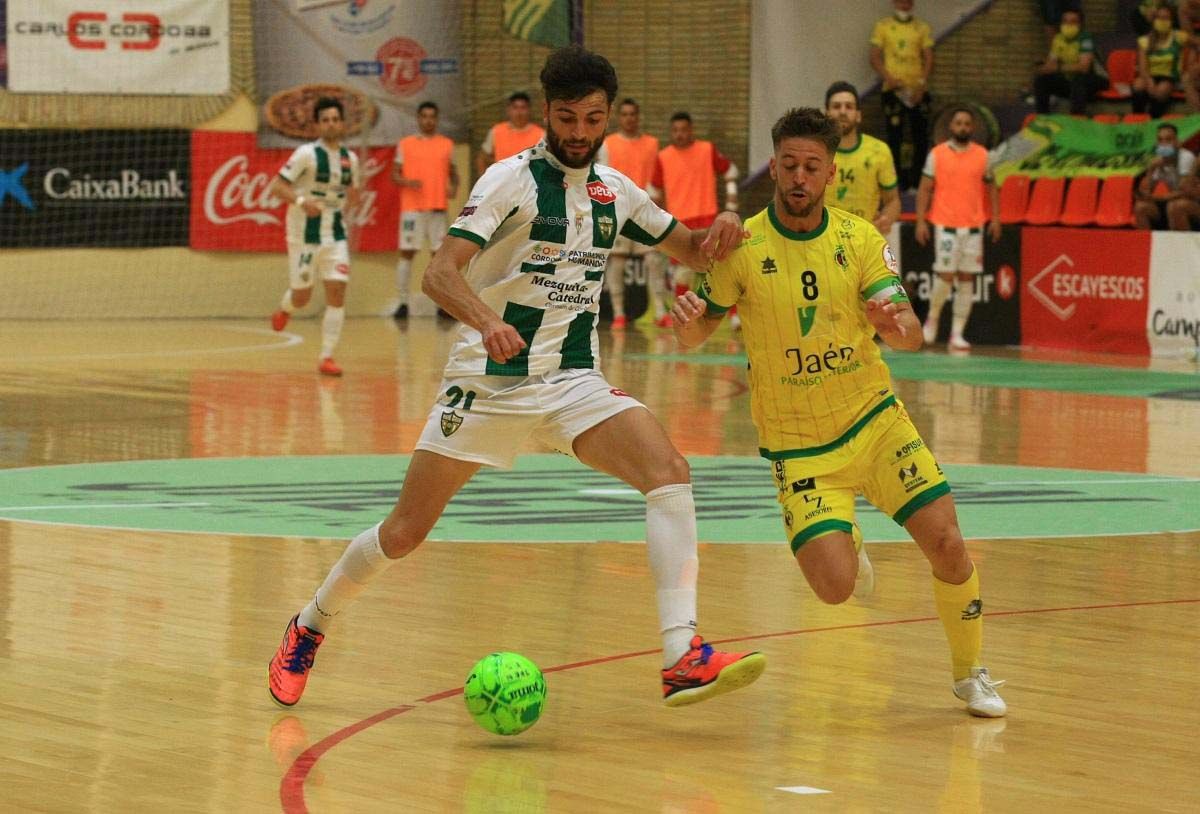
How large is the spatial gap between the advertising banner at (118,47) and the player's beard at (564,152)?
63.8 feet

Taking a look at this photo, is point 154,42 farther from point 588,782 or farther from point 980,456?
point 588,782

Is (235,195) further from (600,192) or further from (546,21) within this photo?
(600,192)

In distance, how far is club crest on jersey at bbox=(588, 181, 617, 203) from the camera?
652 centimetres

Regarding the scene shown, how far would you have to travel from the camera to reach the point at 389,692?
21.7 feet

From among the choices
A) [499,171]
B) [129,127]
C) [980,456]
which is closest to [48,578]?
[499,171]

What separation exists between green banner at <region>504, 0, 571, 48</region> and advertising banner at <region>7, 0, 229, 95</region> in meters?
3.67

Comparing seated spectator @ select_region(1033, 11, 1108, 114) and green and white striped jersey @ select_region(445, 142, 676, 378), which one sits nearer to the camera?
green and white striped jersey @ select_region(445, 142, 676, 378)

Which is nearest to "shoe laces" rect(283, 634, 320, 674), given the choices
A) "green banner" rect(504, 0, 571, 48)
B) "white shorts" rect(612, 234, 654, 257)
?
"white shorts" rect(612, 234, 654, 257)

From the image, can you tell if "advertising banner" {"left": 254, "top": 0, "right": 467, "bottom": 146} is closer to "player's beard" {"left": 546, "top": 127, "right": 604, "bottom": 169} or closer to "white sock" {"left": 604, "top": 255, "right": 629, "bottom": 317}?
"white sock" {"left": 604, "top": 255, "right": 629, "bottom": 317}

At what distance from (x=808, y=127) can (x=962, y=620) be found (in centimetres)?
159

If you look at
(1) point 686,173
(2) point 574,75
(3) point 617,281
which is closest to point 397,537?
(2) point 574,75

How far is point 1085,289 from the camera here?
21391 mm

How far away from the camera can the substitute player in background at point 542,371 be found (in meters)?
6.26

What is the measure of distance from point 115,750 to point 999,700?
260 cm
